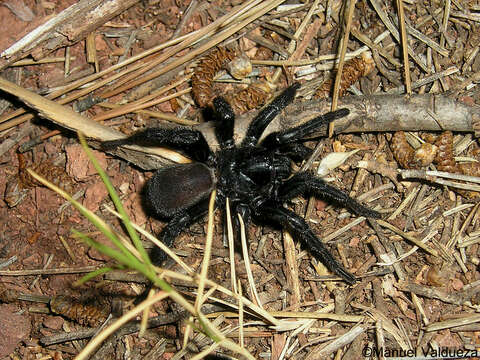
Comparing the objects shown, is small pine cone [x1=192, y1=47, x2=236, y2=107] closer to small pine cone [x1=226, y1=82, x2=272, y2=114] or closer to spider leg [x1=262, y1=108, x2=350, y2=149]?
small pine cone [x1=226, y1=82, x2=272, y2=114]

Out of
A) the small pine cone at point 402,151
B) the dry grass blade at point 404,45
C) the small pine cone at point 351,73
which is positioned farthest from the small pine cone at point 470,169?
the small pine cone at point 351,73

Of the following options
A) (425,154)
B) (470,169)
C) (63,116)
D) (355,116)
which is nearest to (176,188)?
(63,116)

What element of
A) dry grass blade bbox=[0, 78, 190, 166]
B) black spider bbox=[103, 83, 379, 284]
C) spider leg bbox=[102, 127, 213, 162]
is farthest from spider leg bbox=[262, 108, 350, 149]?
dry grass blade bbox=[0, 78, 190, 166]

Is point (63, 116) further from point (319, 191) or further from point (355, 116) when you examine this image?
point (355, 116)

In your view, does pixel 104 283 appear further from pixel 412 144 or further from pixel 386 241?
pixel 412 144

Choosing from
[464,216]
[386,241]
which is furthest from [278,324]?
[464,216]

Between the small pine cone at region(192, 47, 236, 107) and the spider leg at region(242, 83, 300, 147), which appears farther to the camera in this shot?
the small pine cone at region(192, 47, 236, 107)

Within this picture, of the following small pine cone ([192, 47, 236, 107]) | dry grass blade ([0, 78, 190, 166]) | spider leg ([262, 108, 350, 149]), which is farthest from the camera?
small pine cone ([192, 47, 236, 107])
